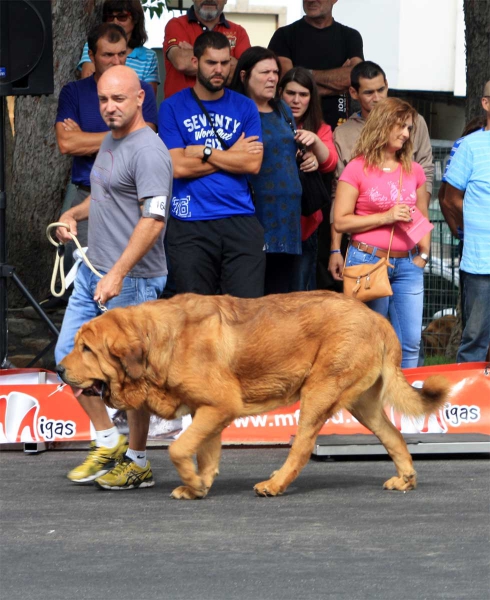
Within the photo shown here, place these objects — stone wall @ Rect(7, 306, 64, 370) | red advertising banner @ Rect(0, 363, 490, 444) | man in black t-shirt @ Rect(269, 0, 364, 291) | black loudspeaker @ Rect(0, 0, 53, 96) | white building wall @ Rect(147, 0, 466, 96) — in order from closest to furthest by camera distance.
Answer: red advertising banner @ Rect(0, 363, 490, 444)
black loudspeaker @ Rect(0, 0, 53, 96)
man in black t-shirt @ Rect(269, 0, 364, 291)
stone wall @ Rect(7, 306, 64, 370)
white building wall @ Rect(147, 0, 466, 96)

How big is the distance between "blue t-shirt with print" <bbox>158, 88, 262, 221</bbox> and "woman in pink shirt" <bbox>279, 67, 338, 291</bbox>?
2.14ft

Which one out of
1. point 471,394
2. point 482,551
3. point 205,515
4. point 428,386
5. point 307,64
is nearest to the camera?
point 482,551

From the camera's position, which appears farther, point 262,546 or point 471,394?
point 471,394

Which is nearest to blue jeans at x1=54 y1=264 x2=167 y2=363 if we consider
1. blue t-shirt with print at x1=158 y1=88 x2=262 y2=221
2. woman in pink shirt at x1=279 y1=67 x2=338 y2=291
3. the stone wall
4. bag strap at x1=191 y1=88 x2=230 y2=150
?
blue t-shirt with print at x1=158 y1=88 x2=262 y2=221

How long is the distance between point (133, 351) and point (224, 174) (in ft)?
8.64

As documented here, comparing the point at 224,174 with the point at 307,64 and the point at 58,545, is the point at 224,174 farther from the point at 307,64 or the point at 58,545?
the point at 58,545

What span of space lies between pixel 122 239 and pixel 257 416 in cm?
201

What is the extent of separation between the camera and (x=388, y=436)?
7102 millimetres

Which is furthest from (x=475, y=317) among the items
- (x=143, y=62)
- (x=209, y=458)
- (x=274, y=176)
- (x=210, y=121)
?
(x=143, y=62)

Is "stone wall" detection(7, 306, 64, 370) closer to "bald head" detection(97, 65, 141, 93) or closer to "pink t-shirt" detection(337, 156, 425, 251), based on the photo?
"pink t-shirt" detection(337, 156, 425, 251)

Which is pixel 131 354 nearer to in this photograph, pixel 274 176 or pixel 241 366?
pixel 241 366

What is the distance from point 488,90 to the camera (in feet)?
30.3

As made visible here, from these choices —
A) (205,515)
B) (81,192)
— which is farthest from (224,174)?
(205,515)

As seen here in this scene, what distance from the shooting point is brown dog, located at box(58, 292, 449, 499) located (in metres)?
6.51
